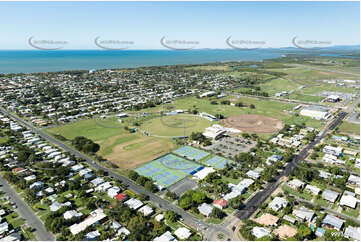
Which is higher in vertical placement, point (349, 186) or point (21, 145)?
point (21, 145)

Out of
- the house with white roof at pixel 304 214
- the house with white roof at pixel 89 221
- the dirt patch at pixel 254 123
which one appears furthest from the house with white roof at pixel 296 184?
the house with white roof at pixel 89 221

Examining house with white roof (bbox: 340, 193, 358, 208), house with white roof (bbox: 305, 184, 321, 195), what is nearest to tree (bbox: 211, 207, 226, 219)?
house with white roof (bbox: 305, 184, 321, 195)

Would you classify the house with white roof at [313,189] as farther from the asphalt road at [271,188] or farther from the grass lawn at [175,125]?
the grass lawn at [175,125]

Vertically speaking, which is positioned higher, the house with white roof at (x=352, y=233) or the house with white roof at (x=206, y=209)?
the house with white roof at (x=206, y=209)

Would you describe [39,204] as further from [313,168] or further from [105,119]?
[313,168]

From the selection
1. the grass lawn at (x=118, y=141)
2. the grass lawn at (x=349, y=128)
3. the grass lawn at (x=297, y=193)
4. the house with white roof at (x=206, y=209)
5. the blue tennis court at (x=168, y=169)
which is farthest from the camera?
the grass lawn at (x=349, y=128)

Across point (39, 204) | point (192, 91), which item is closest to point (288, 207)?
point (39, 204)

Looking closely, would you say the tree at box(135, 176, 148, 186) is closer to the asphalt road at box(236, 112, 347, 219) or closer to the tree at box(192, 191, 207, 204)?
the tree at box(192, 191, 207, 204)

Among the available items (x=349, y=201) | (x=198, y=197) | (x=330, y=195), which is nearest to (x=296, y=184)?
(x=330, y=195)
